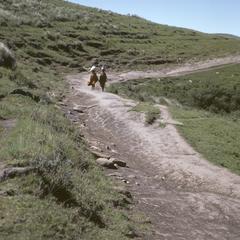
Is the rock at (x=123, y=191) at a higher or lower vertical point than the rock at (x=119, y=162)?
higher

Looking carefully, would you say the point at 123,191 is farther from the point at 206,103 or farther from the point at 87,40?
the point at 87,40

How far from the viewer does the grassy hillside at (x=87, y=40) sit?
5016 centimetres

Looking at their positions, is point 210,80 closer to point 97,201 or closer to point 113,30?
point 113,30

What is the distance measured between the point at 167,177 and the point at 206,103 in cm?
2673

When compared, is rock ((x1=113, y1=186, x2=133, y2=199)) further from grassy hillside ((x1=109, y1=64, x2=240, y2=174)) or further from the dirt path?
grassy hillside ((x1=109, y1=64, x2=240, y2=174))

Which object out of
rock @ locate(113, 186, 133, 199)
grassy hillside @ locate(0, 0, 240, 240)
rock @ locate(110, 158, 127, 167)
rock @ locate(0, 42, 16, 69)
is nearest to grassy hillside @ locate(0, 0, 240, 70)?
grassy hillside @ locate(0, 0, 240, 240)

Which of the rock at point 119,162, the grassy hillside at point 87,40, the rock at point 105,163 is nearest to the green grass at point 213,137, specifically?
the rock at point 119,162

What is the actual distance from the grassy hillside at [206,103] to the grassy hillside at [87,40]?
8.45 meters

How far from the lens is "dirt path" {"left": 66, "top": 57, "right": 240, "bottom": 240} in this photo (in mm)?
12840

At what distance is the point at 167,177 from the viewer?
56.6 feet

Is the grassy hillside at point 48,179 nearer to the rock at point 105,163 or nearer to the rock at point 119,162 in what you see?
the rock at point 105,163

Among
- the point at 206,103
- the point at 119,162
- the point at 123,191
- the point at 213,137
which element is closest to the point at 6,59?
the point at 213,137

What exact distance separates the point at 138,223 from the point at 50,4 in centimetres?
7611

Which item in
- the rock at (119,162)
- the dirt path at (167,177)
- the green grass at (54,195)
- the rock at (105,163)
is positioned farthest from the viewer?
the rock at (119,162)
